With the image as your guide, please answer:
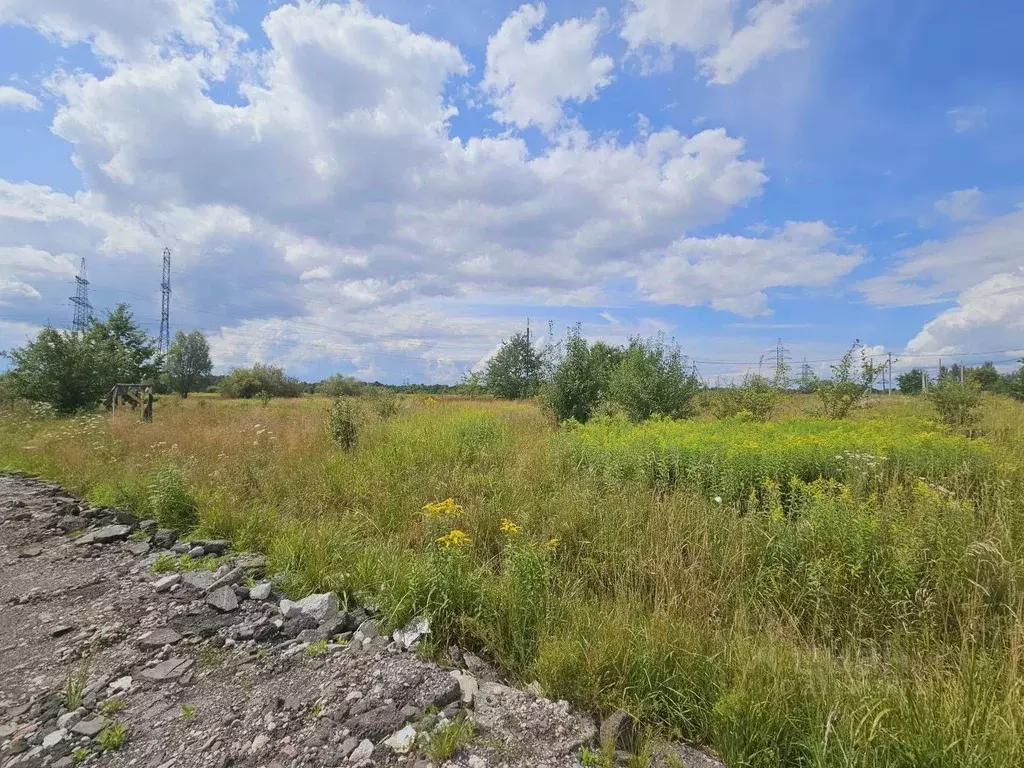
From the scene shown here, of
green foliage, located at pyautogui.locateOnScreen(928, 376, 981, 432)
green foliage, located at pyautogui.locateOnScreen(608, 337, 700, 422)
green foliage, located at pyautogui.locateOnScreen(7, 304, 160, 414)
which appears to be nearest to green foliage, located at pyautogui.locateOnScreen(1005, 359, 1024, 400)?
green foliage, located at pyautogui.locateOnScreen(928, 376, 981, 432)

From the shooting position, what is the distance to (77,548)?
16.1ft

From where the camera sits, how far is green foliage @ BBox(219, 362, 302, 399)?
46625mm

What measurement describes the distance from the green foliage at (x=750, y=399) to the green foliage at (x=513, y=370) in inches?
882

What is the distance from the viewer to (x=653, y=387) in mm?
13781

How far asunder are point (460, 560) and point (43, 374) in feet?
71.1

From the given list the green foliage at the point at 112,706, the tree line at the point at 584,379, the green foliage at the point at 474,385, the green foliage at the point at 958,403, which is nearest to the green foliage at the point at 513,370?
the green foliage at the point at 474,385

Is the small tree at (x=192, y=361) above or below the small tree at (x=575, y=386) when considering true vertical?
above

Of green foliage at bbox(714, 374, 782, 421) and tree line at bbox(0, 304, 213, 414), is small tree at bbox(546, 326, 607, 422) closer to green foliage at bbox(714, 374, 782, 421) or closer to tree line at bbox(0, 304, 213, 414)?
green foliage at bbox(714, 374, 782, 421)

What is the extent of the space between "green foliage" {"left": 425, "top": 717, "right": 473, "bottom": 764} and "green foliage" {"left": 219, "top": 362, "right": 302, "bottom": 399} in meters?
48.1

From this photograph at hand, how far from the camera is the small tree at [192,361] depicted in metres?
58.0

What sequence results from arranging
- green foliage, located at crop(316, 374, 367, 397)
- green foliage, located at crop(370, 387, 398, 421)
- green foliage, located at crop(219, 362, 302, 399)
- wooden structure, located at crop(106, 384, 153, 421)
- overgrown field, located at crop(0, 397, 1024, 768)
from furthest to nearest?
green foliage, located at crop(219, 362, 302, 399)
green foliage, located at crop(316, 374, 367, 397)
green foliage, located at crop(370, 387, 398, 421)
wooden structure, located at crop(106, 384, 153, 421)
overgrown field, located at crop(0, 397, 1024, 768)

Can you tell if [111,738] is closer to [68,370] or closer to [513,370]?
[68,370]

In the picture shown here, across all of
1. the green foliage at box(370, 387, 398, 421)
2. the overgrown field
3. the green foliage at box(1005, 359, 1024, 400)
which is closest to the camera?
the overgrown field

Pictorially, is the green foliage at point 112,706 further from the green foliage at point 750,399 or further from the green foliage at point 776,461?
the green foliage at point 750,399
